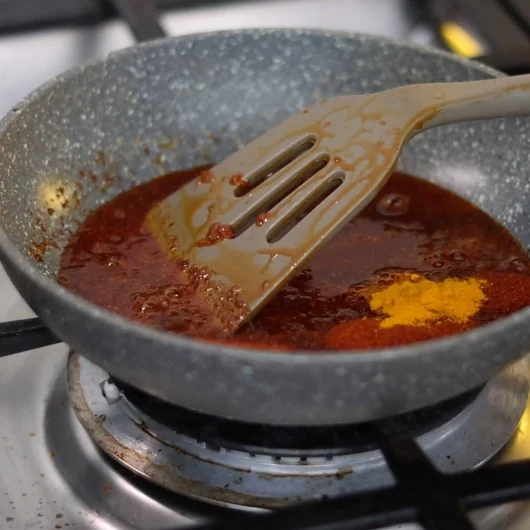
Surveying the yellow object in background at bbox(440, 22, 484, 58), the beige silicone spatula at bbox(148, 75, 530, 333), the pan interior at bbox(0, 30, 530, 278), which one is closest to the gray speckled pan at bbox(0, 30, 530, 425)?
the pan interior at bbox(0, 30, 530, 278)

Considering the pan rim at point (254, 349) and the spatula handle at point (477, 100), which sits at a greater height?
the spatula handle at point (477, 100)

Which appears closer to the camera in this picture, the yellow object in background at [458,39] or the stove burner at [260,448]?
the stove burner at [260,448]

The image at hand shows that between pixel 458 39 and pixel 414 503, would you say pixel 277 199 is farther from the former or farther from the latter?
pixel 458 39

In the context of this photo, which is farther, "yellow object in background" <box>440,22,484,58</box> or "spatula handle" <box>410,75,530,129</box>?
"yellow object in background" <box>440,22,484,58</box>

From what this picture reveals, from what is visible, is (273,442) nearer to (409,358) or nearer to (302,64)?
(409,358)

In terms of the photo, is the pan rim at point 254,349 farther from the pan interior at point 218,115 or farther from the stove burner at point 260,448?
the pan interior at point 218,115

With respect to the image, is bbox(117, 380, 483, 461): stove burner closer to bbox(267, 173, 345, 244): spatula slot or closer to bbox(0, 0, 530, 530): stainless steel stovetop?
bbox(0, 0, 530, 530): stainless steel stovetop

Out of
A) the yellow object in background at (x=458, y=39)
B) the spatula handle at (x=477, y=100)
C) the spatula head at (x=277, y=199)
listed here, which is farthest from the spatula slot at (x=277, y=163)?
the yellow object in background at (x=458, y=39)
